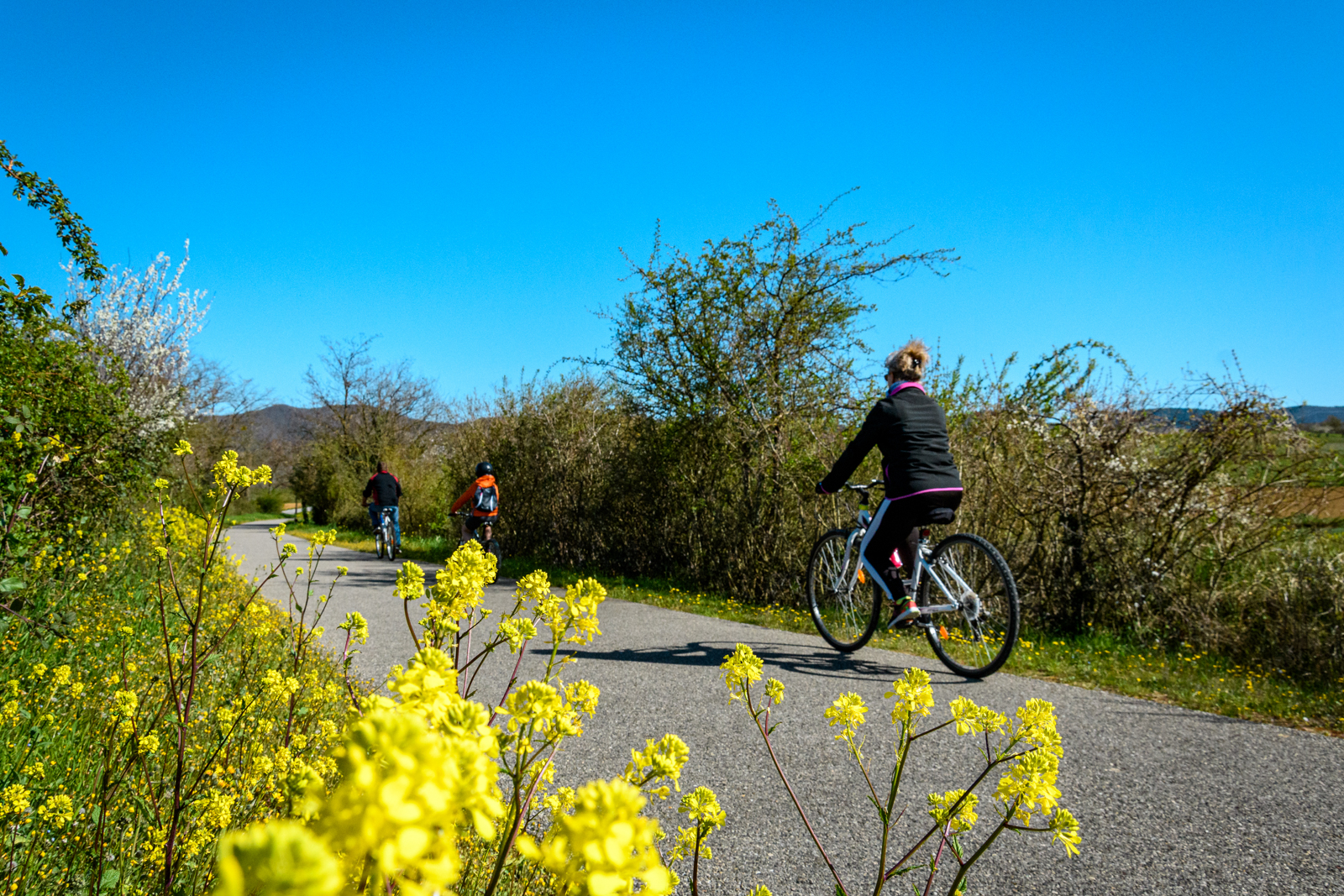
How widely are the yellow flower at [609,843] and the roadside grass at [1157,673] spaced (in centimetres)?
340

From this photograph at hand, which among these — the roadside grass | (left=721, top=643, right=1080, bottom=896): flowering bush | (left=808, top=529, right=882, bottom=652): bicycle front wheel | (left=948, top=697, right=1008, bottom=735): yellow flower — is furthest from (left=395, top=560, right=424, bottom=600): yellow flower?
(left=808, top=529, right=882, bottom=652): bicycle front wheel

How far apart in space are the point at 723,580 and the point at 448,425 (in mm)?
11005

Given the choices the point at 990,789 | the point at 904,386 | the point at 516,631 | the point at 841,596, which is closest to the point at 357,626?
the point at 516,631

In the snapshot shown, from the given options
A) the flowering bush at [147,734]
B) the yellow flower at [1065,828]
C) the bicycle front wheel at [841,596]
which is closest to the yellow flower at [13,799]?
the flowering bush at [147,734]

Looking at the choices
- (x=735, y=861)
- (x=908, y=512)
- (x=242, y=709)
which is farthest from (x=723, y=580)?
(x=242, y=709)

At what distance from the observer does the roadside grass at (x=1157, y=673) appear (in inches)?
164

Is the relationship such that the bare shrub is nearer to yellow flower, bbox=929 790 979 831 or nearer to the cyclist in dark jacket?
yellow flower, bbox=929 790 979 831

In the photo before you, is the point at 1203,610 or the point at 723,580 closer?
the point at 1203,610

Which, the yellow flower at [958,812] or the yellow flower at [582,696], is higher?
the yellow flower at [582,696]

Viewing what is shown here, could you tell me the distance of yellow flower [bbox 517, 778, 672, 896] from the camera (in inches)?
24.3

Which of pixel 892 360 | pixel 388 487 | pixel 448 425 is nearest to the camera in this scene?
pixel 892 360

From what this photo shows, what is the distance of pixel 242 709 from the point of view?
7.68ft

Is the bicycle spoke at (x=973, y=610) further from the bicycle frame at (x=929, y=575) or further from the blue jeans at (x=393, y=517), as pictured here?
the blue jeans at (x=393, y=517)

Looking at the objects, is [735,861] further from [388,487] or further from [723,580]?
[388,487]
